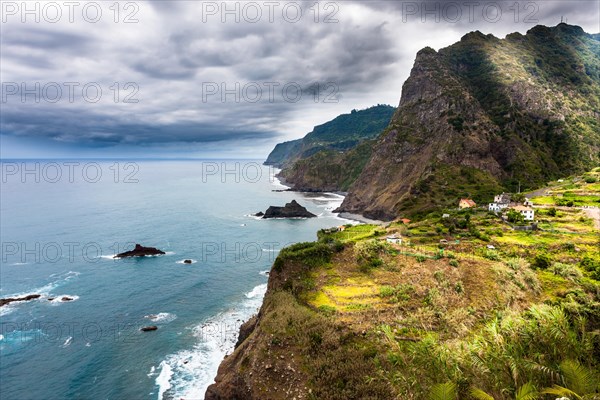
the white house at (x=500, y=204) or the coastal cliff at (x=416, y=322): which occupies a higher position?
the white house at (x=500, y=204)

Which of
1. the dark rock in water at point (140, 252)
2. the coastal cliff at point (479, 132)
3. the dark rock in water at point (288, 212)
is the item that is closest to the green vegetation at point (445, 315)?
the dark rock in water at point (140, 252)

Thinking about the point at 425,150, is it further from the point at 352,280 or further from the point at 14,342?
the point at 14,342

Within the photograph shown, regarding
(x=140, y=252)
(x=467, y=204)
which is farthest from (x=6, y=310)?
(x=467, y=204)

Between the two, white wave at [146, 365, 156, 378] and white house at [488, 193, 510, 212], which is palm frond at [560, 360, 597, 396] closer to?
white wave at [146, 365, 156, 378]

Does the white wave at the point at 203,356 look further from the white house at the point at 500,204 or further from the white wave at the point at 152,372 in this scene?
the white house at the point at 500,204

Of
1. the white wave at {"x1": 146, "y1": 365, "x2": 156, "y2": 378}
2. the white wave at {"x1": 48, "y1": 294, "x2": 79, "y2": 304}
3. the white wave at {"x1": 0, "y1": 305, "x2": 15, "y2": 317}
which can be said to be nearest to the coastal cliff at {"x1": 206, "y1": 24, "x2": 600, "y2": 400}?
the white wave at {"x1": 146, "y1": 365, "x2": 156, "y2": 378}

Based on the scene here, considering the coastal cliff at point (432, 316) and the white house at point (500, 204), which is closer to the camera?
the coastal cliff at point (432, 316)

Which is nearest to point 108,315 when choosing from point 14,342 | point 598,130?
point 14,342
